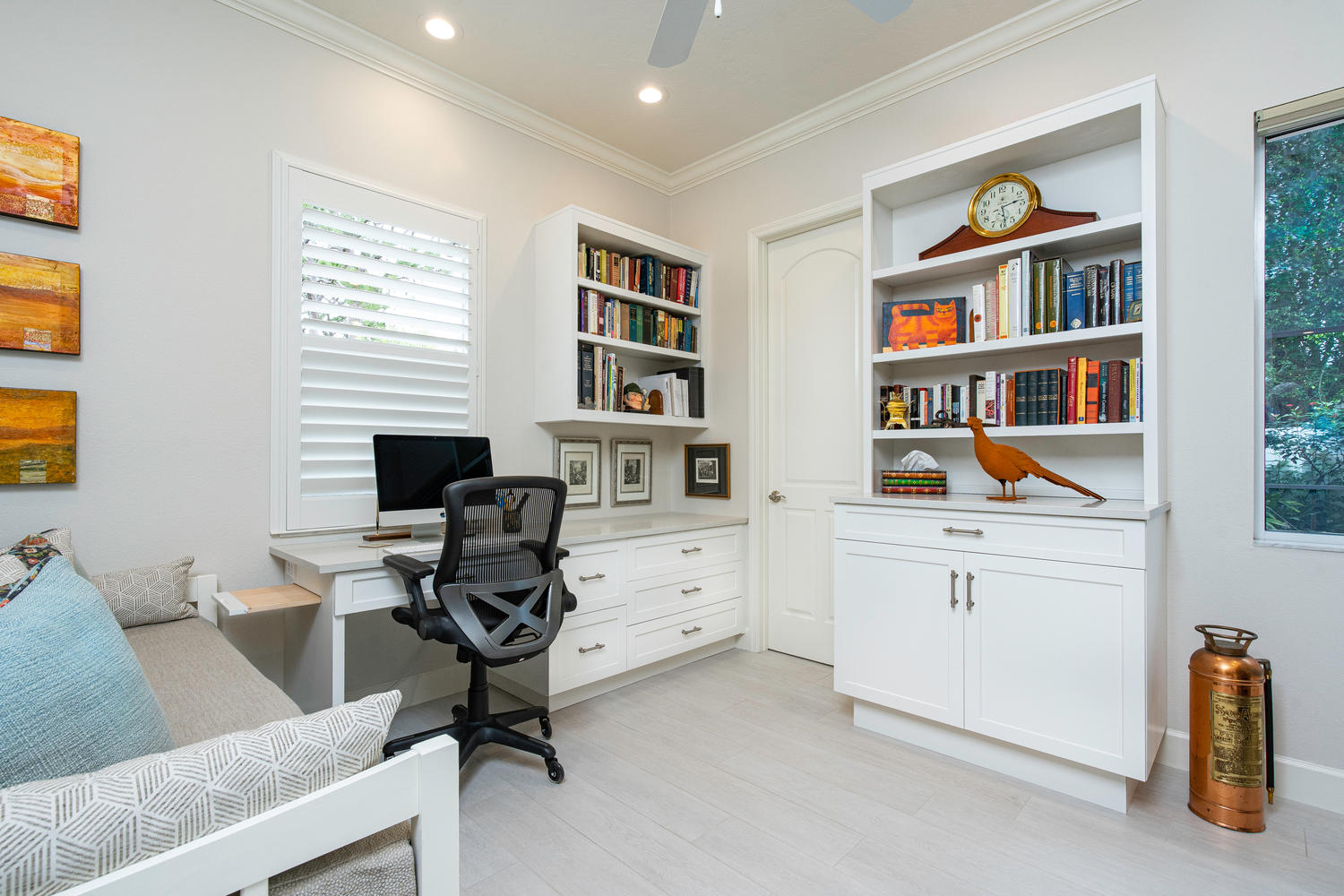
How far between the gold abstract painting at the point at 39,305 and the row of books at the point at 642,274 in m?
1.94

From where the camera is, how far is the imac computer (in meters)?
2.50

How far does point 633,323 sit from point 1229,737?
2.92 m

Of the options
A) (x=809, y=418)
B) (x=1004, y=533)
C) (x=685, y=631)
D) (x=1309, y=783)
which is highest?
(x=809, y=418)

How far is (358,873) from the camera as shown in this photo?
2.76 ft

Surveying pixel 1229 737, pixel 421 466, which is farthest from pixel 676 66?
pixel 1229 737

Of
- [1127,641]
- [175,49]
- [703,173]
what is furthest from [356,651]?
[703,173]

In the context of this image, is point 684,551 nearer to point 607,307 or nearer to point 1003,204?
point 607,307

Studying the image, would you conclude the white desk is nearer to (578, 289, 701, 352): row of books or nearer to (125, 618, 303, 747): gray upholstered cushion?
(125, 618, 303, 747): gray upholstered cushion

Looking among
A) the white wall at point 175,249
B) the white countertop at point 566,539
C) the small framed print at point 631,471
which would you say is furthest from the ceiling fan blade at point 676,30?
the small framed print at point 631,471

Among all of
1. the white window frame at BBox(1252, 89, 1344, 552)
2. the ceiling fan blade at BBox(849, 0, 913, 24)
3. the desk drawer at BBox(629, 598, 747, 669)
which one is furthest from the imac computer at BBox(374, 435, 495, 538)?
the white window frame at BBox(1252, 89, 1344, 552)

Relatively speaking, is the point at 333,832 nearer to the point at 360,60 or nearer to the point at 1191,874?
the point at 1191,874

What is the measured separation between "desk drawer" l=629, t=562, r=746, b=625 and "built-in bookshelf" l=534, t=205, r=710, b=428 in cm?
86

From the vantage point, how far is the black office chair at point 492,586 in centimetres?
200

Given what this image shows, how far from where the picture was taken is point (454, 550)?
78.0 inches
